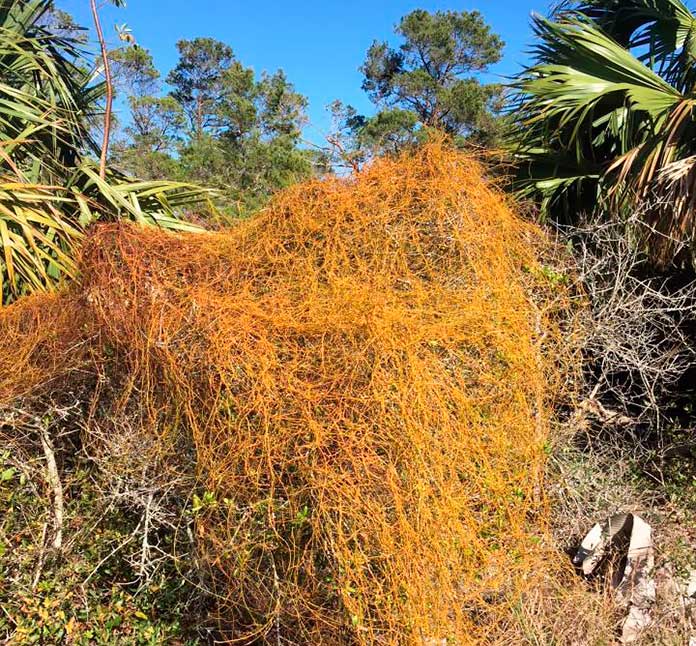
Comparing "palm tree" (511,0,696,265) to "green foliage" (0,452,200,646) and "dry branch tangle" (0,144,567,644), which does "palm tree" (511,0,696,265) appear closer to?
"dry branch tangle" (0,144,567,644)

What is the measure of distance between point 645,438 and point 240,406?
12.1 ft

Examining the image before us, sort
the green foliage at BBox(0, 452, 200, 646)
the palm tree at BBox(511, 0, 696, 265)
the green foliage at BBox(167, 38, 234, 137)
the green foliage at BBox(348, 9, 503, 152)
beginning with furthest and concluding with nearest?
the green foliage at BBox(167, 38, 234, 137) < the green foliage at BBox(348, 9, 503, 152) < the palm tree at BBox(511, 0, 696, 265) < the green foliage at BBox(0, 452, 200, 646)

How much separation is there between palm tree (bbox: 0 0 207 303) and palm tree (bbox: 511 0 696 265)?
3.25 m

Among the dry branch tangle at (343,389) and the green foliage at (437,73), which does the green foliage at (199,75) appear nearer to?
the green foliage at (437,73)

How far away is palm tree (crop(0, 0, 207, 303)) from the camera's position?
4223 mm

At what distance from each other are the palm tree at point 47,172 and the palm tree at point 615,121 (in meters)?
3.25

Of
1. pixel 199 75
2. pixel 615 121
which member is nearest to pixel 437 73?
pixel 199 75

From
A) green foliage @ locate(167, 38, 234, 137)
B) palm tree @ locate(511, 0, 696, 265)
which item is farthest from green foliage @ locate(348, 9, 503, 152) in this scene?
palm tree @ locate(511, 0, 696, 265)

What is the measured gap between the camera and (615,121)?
182 inches

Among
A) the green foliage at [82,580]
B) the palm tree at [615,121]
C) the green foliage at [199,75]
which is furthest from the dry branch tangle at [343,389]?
the green foliage at [199,75]

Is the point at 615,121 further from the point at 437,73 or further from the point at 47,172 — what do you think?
the point at 437,73

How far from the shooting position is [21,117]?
15.1ft

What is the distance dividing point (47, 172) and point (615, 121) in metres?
4.91

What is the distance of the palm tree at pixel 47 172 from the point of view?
166 inches
